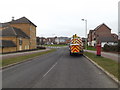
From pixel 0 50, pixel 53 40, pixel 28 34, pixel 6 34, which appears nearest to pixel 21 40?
pixel 6 34

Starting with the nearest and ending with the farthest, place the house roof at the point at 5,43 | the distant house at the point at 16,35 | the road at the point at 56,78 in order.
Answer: the road at the point at 56,78
the house roof at the point at 5,43
the distant house at the point at 16,35

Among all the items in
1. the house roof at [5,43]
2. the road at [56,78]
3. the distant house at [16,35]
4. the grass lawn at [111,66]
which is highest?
the distant house at [16,35]

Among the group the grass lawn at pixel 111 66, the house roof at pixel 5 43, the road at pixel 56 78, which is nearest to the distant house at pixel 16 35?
the house roof at pixel 5 43

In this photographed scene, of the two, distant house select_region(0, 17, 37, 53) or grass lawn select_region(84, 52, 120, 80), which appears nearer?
grass lawn select_region(84, 52, 120, 80)

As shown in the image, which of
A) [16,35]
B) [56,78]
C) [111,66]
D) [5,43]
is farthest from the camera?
[16,35]

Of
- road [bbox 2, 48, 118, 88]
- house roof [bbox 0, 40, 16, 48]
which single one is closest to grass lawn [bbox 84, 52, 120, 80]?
road [bbox 2, 48, 118, 88]

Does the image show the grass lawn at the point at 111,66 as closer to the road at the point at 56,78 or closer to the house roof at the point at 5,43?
the road at the point at 56,78

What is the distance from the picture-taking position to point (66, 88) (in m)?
5.87

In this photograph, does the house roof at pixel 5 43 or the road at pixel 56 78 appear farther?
the house roof at pixel 5 43

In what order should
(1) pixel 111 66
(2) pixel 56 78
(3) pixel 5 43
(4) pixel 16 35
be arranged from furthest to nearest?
(4) pixel 16 35 → (3) pixel 5 43 → (1) pixel 111 66 → (2) pixel 56 78

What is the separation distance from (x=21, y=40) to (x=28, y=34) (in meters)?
8.99

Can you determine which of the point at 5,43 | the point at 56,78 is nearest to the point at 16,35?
the point at 5,43

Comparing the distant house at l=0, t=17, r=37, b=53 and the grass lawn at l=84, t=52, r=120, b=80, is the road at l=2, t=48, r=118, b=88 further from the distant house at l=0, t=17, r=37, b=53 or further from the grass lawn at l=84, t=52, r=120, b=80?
the distant house at l=0, t=17, r=37, b=53

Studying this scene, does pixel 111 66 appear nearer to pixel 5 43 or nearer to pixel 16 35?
pixel 5 43
